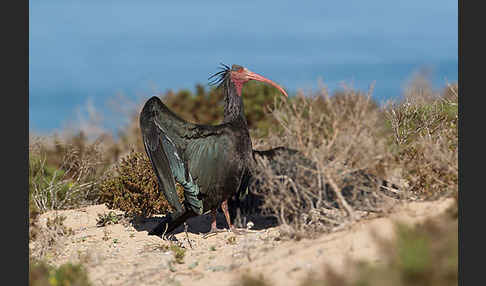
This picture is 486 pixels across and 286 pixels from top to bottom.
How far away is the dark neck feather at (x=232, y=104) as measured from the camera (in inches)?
361

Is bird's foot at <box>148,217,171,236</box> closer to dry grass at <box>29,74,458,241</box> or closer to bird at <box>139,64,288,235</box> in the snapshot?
bird at <box>139,64,288,235</box>

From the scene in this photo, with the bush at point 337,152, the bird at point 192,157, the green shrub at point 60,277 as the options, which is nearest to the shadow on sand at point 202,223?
the bird at point 192,157

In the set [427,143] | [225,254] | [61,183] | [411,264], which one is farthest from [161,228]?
[411,264]

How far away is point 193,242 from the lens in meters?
8.99

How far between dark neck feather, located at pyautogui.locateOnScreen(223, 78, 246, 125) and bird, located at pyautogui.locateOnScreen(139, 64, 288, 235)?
0.20 metres

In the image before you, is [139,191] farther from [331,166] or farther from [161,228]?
[331,166]

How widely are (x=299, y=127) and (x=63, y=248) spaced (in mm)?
3860

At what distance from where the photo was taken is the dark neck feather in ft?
30.1

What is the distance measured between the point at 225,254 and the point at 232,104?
7.86 feet

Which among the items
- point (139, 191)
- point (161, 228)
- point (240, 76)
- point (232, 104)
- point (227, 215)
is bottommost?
point (161, 228)

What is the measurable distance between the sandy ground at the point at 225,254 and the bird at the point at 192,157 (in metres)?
0.58

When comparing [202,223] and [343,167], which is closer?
[343,167]

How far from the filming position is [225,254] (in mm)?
7836

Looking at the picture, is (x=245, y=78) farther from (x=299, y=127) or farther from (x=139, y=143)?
(x=139, y=143)
